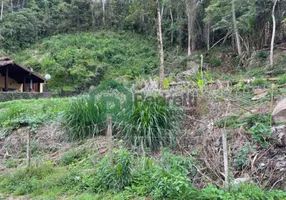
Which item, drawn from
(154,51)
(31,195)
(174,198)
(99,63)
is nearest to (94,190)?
(31,195)

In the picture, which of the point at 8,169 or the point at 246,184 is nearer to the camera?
the point at 246,184

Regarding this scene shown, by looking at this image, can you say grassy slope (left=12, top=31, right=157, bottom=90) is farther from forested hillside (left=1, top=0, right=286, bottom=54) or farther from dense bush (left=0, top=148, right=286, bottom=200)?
dense bush (left=0, top=148, right=286, bottom=200)

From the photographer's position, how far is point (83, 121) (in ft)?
17.8

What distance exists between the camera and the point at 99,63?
23.1 m

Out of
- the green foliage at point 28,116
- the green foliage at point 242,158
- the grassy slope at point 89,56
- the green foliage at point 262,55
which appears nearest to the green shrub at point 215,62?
the green foliage at point 262,55

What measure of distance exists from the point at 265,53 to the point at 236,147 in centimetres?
1584

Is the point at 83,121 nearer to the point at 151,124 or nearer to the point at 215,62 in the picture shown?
the point at 151,124

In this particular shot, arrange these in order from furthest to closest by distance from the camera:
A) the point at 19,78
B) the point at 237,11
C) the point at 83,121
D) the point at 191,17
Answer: the point at 191,17 < the point at 237,11 < the point at 19,78 < the point at 83,121

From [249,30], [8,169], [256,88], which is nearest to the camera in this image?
[8,169]

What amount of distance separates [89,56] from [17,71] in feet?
26.3

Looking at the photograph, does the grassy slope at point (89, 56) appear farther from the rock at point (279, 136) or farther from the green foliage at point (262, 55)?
the rock at point (279, 136)

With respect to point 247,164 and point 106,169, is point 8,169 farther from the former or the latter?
point 247,164

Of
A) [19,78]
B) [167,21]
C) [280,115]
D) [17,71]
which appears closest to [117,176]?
[280,115]

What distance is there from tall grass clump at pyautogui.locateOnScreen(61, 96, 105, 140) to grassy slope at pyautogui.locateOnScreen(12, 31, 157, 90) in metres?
15.4
